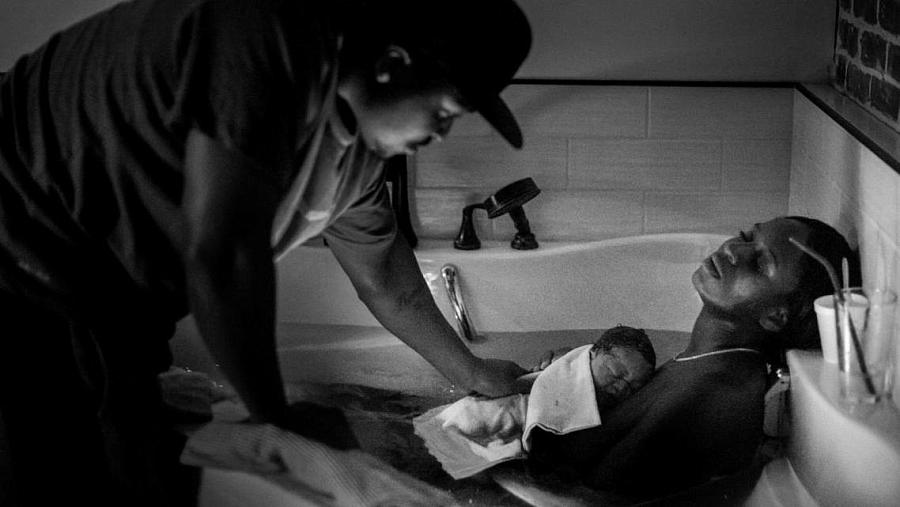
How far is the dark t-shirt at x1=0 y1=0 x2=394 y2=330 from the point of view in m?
1.00

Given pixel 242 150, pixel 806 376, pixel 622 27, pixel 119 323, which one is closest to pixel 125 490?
pixel 119 323

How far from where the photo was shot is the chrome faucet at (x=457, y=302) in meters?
2.30

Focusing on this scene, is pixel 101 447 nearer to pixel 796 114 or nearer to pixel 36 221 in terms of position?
pixel 36 221

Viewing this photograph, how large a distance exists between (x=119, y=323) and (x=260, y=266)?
0.86 ft

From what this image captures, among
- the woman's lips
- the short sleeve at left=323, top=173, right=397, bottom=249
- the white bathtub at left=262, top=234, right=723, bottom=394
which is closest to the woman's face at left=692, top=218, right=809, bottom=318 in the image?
the woman's lips

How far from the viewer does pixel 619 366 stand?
73.6 inches

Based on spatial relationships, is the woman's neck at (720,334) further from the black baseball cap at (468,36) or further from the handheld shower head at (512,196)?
the black baseball cap at (468,36)

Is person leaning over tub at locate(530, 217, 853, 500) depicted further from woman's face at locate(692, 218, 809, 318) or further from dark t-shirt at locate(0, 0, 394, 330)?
dark t-shirt at locate(0, 0, 394, 330)

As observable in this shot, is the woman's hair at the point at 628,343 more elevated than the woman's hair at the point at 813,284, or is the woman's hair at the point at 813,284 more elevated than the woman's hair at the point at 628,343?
the woman's hair at the point at 813,284

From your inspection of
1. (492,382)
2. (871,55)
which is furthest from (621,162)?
(492,382)

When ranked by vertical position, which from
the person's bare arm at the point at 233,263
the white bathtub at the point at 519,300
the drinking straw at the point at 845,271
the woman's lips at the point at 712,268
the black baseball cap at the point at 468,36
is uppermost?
the black baseball cap at the point at 468,36

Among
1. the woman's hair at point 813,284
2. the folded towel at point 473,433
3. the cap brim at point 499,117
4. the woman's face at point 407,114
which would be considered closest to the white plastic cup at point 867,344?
the woman's hair at point 813,284

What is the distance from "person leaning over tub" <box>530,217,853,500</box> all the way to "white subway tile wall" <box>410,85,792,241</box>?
0.57 meters

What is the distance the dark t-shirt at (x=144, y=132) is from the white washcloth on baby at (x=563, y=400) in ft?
2.19
